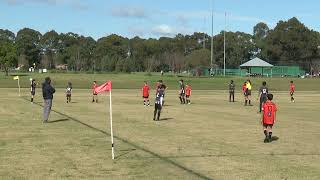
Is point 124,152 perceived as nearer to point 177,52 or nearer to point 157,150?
point 157,150

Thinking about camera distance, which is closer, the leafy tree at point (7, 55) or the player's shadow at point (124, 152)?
the player's shadow at point (124, 152)

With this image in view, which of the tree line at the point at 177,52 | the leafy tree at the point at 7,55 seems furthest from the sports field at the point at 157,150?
the tree line at the point at 177,52

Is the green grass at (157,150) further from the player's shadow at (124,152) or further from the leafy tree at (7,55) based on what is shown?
the leafy tree at (7,55)

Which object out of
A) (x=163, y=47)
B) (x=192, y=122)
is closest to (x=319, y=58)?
(x=163, y=47)

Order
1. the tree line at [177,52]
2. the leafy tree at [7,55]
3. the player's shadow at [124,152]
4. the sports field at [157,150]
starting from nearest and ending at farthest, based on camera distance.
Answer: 1. the sports field at [157,150]
2. the player's shadow at [124,152]
3. the leafy tree at [7,55]
4. the tree line at [177,52]

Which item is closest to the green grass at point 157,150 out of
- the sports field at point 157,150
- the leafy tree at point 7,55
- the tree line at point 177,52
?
the sports field at point 157,150

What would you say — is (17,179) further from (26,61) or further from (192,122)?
(26,61)

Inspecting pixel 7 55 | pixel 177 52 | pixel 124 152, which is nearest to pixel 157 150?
pixel 124 152

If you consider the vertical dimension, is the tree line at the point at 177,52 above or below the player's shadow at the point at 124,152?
above

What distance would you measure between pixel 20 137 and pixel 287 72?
128 meters

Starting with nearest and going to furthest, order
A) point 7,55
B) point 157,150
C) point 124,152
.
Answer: point 124,152, point 157,150, point 7,55

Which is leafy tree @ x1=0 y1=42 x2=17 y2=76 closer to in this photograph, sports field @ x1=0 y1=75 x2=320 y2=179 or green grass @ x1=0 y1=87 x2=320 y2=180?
sports field @ x1=0 y1=75 x2=320 y2=179

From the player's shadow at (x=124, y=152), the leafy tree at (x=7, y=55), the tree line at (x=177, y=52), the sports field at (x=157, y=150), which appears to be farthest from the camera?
the tree line at (x=177, y=52)

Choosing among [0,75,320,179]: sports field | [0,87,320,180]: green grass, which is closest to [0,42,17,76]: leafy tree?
[0,75,320,179]: sports field
